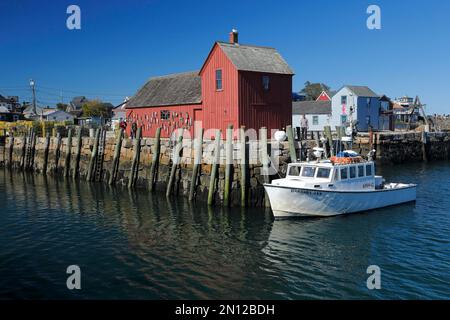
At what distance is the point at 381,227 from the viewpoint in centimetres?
1884

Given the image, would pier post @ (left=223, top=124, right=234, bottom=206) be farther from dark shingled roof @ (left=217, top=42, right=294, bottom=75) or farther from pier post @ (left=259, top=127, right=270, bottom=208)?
dark shingled roof @ (left=217, top=42, right=294, bottom=75)

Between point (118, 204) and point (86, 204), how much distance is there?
1.81 meters

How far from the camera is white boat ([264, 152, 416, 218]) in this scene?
19438 mm

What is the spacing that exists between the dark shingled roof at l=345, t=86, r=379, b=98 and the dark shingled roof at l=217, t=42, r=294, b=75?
30096mm

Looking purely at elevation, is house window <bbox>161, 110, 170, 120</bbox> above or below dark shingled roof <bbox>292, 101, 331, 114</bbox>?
below

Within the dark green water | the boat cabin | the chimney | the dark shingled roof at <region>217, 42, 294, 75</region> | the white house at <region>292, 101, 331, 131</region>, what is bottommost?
the dark green water

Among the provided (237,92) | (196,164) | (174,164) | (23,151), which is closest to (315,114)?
(237,92)

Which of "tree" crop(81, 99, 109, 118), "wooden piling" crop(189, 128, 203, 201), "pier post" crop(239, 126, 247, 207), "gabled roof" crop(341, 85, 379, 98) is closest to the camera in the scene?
"pier post" crop(239, 126, 247, 207)

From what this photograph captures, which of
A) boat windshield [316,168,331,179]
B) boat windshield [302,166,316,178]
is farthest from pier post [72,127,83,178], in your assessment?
boat windshield [316,168,331,179]

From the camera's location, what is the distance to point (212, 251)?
15.7m

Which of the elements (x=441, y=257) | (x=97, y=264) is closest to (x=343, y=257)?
(x=441, y=257)
